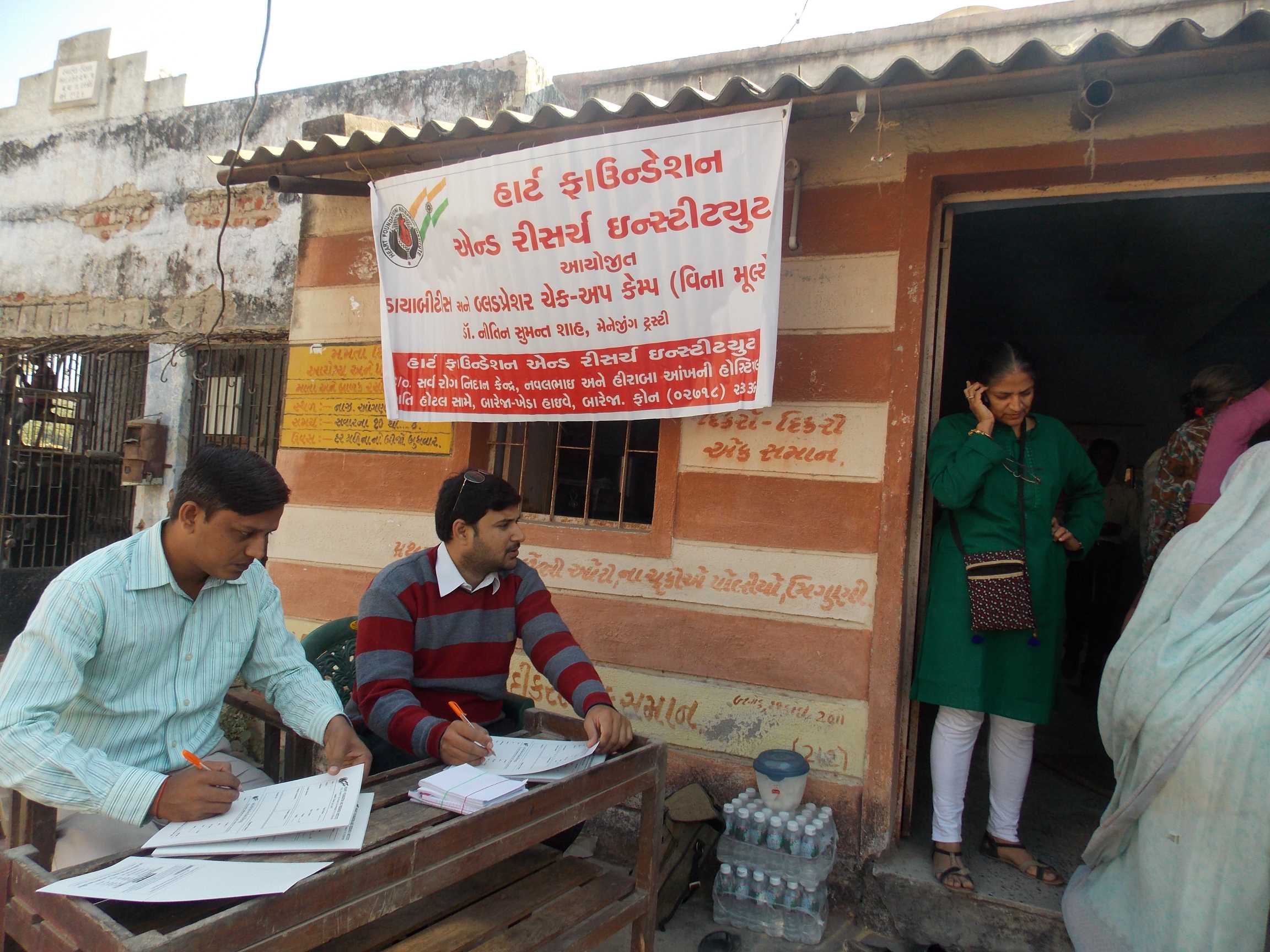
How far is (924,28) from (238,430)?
611 centimetres

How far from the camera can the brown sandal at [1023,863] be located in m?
2.99

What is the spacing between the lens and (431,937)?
1935 mm

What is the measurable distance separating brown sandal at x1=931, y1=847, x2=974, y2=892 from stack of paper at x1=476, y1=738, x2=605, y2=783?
154 centimetres

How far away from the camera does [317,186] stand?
14.0 feet

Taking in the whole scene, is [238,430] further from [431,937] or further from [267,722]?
[431,937]

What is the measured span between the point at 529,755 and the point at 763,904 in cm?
139

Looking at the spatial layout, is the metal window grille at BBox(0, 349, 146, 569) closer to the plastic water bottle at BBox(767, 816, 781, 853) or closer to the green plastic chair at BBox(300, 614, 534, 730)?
the green plastic chair at BBox(300, 614, 534, 730)

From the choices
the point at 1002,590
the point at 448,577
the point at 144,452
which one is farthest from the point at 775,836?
the point at 144,452

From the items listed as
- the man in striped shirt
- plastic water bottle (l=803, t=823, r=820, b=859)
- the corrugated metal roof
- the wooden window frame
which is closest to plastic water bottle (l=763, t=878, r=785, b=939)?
plastic water bottle (l=803, t=823, r=820, b=859)

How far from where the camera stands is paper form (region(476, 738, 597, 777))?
81.5 inches

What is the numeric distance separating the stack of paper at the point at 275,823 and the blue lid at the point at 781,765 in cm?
178

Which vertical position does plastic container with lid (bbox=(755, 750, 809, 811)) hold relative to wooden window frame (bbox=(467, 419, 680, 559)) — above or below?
below

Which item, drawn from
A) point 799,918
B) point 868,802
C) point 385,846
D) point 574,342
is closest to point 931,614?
point 868,802

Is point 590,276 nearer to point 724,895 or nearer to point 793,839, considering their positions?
point 793,839
